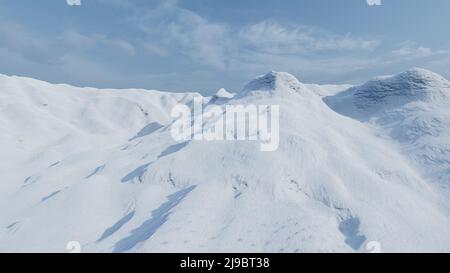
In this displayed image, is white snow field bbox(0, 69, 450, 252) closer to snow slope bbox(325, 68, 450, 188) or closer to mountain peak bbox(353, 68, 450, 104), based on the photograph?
snow slope bbox(325, 68, 450, 188)

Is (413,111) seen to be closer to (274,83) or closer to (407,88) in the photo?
(407,88)

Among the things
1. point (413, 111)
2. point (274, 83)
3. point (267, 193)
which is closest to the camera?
point (267, 193)

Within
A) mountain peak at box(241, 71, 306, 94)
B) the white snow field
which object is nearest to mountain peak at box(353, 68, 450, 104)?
the white snow field

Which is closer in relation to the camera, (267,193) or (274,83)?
(267,193)

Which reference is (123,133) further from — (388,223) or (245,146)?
(388,223)

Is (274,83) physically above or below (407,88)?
above

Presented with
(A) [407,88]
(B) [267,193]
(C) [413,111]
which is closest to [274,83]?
(C) [413,111]
